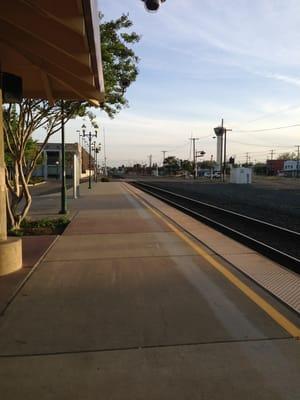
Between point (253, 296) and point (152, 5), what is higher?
point (152, 5)

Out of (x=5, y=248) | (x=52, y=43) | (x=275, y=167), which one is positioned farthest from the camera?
(x=275, y=167)

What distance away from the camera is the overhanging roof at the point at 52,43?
5.76m

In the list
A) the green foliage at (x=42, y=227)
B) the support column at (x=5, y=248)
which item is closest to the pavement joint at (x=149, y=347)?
the support column at (x=5, y=248)

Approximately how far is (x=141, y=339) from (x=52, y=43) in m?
4.32

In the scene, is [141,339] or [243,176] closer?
[141,339]

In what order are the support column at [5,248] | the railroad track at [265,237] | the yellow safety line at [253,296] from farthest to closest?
the railroad track at [265,237] → the support column at [5,248] → the yellow safety line at [253,296]

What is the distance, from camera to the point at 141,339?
473 centimetres

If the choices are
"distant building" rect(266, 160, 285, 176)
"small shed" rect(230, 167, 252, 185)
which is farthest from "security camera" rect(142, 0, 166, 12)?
"distant building" rect(266, 160, 285, 176)

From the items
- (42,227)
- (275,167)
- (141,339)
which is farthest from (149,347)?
(275,167)

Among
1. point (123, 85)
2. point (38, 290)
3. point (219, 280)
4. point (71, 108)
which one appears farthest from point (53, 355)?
point (123, 85)

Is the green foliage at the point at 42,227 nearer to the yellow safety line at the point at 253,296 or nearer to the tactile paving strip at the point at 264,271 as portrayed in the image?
the tactile paving strip at the point at 264,271

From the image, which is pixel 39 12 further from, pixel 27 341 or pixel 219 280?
pixel 219 280

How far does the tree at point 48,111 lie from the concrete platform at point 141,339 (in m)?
6.00

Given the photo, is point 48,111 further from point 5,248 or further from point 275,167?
point 275,167
